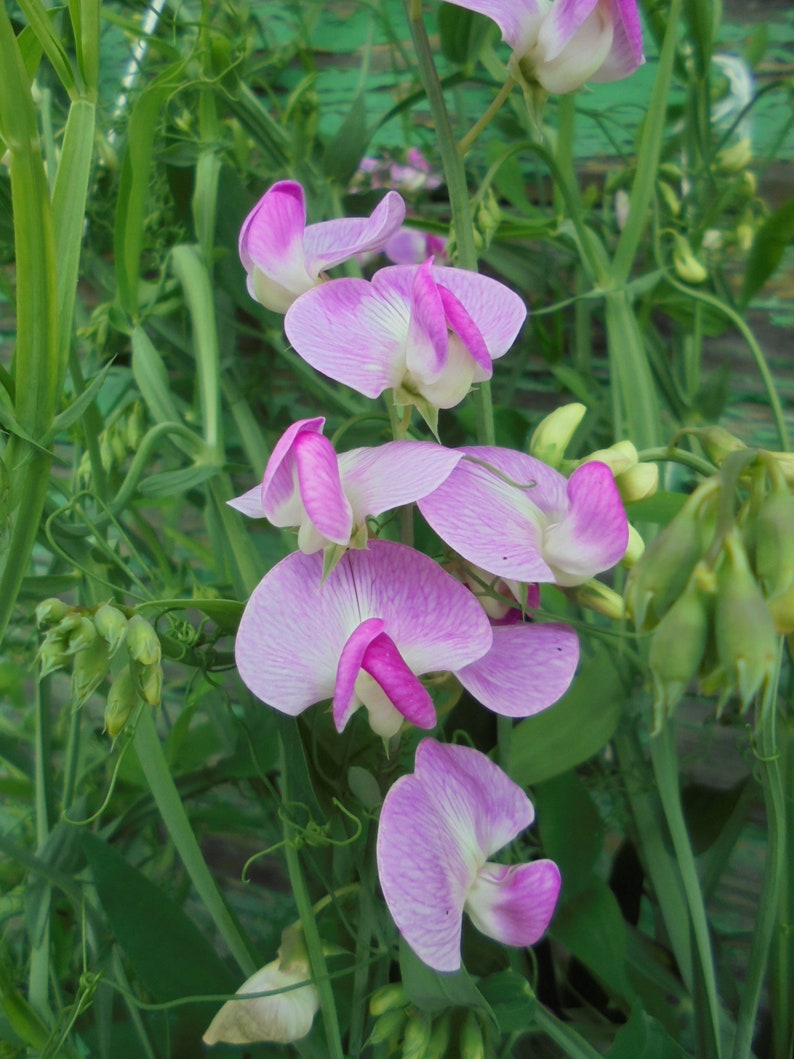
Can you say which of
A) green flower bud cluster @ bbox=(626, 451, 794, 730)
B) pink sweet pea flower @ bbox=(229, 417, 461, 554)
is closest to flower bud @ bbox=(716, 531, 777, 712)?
green flower bud cluster @ bbox=(626, 451, 794, 730)

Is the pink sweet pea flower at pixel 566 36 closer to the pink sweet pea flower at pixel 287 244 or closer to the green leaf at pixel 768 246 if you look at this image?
the pink sweet pea flower at pixel 287 244

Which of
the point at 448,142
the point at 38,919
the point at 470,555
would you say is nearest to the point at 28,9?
the point at 448,142

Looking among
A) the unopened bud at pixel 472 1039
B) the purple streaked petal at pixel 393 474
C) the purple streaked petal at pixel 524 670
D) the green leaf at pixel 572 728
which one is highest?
the purple streaked petal at pixel 393 474

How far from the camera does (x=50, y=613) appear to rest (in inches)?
14.1

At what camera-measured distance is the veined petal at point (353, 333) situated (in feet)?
1.10

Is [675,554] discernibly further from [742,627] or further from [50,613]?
[50,613]

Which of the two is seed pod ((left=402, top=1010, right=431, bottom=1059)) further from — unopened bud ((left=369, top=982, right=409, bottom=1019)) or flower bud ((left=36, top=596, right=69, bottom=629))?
flower bud ((left=36, top=596, right=69, bottom=629))

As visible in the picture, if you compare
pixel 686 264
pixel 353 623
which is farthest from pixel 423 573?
pixel 686 264

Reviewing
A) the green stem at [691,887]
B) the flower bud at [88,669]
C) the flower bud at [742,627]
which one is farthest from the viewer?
the green stem at [691,887]

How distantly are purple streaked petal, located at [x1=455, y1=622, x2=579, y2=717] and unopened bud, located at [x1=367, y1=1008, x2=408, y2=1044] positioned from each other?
184 millimetres

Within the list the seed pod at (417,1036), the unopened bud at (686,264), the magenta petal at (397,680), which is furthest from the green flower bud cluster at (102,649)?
the unopened bud at (686,264)

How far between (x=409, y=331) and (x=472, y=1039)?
13.5 inches

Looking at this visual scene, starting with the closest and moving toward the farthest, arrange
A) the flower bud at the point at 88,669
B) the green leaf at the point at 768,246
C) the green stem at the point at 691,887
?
the flower bud at the point at 88,669 < the green stem at the point at 691,887 < the green leaf at the point at 768,246

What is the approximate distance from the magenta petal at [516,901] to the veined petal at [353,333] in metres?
0.21
